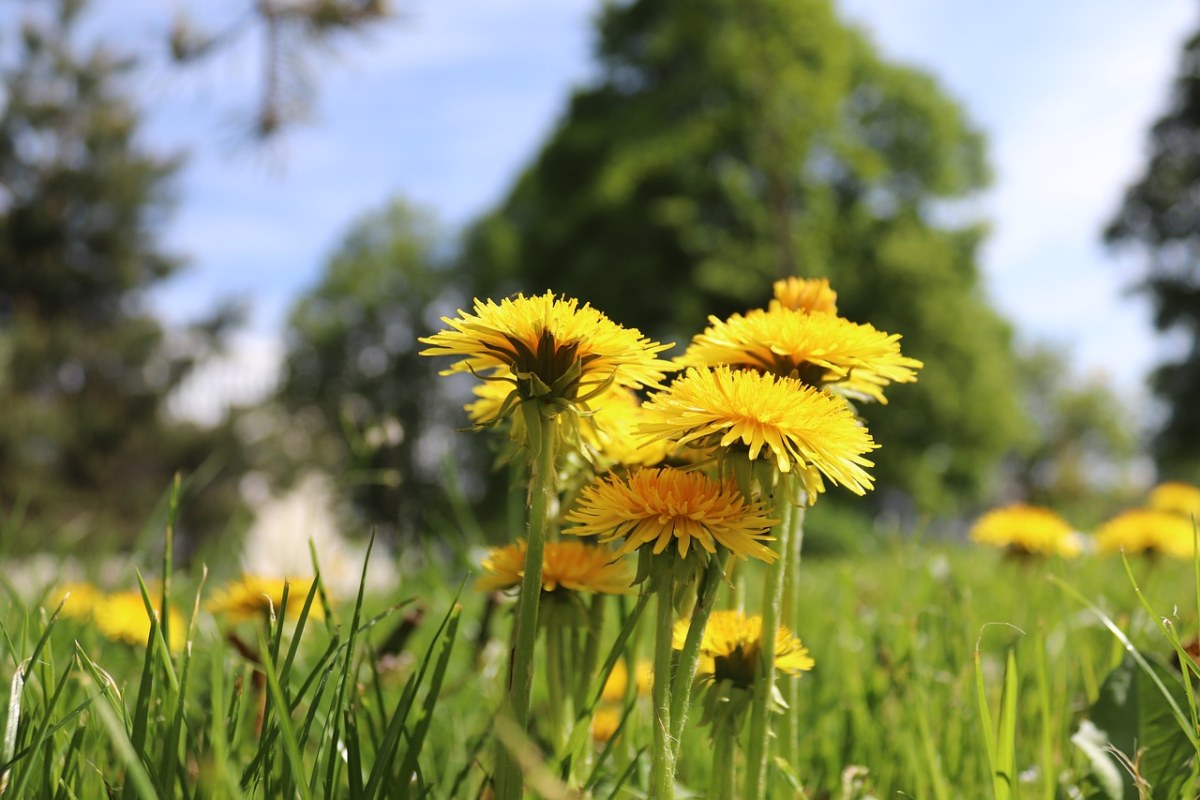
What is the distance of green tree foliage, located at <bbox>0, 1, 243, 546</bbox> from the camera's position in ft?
51.7

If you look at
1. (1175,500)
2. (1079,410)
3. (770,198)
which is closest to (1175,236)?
(770,198)

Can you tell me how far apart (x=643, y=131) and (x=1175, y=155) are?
11288 millimetres

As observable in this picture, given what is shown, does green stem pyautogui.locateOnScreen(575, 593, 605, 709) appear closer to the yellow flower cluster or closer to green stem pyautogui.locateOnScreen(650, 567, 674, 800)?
green stem pyautogui.locateOnScreen(650, 567, 674, 800)

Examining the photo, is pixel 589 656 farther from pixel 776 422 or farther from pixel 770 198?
pixel 770 198

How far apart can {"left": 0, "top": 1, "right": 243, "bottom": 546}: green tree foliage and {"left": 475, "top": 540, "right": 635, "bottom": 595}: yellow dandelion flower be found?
1613 cm

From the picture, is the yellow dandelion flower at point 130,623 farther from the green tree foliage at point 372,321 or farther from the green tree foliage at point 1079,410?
the green tree foliage at point 1079,410

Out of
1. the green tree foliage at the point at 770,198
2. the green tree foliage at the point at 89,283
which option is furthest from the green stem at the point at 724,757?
the green tree foliage at the point at 89,283

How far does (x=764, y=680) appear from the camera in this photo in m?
0.78

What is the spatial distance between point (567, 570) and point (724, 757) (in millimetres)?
215

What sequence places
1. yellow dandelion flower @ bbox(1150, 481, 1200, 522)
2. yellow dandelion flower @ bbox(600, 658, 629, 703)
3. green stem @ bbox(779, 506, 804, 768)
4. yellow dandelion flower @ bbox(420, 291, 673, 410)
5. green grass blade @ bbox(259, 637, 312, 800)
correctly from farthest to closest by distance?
yellow dandelion flower @ bbox(1150, 481, 1200, 522), yellow dandelion flower @ bbox(600, 658, 629, 703), green stem @ bbox(779, 506, 804, 768), yellow dandelion flower @ bbox(420, 291, 673, 410), green grass blade @ bbox(259, 637, 312, 800)

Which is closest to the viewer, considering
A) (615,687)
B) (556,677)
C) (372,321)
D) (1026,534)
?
(556,677)

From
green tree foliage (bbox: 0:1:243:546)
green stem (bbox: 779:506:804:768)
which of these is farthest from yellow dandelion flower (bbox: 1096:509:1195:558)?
green tree foliage (bbox: 0:1:243:546)

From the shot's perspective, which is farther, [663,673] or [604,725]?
[604,725]

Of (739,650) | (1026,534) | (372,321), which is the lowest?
(739,650)
